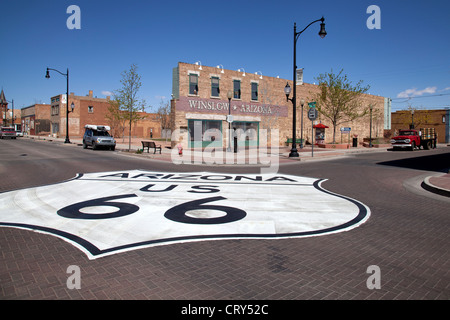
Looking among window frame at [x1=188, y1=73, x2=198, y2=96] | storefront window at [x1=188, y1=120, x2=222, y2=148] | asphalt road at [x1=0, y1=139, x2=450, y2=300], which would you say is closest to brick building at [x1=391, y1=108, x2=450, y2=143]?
storefront window at [x1=188, y1=120, x2=222, y2=148]

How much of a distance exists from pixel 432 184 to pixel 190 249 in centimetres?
933

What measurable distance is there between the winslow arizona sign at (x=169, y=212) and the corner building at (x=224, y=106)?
58.8 ft

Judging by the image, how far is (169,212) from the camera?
6867 mm

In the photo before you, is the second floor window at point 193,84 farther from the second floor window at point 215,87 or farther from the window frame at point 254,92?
the window frame at point 254,92

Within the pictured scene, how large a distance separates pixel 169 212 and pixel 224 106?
24.6 metres

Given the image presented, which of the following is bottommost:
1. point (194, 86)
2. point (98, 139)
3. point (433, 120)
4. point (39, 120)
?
point (98, 139)

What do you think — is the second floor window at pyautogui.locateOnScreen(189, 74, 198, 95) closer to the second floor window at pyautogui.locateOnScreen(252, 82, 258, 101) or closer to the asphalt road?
the second floor window at pyautogui.locateOnScreen(252, 82, 258, 101)

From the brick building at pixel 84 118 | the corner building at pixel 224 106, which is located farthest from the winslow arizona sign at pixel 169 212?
the brick building at pixel 84 118

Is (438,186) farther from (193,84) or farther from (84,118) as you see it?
(84,118)

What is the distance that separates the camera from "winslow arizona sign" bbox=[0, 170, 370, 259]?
17.8ft

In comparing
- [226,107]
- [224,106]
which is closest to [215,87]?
[224,106]

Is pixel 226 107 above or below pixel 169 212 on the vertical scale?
above
